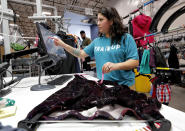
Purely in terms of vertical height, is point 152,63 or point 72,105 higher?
point 152,63

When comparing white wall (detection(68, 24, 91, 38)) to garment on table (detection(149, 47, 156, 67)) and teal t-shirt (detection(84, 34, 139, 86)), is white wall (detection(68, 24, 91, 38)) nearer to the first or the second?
garment on table (detection(149, 47, 156, 67))

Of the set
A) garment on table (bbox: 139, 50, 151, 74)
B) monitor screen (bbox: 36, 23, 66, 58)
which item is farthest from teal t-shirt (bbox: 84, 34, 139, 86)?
garment on table (bbox: 139, 50, 151, 74)

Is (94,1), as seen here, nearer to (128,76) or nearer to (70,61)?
(70,61)

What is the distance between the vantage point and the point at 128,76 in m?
1.08

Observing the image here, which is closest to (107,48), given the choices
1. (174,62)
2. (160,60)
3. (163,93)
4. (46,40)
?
(46,40)

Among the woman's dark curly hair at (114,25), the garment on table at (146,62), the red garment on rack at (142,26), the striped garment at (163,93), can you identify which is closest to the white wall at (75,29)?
the red garment on rack at (142,26)

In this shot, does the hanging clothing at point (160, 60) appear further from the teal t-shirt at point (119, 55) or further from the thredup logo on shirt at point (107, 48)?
the thredup logo on shirt at point (107, 48)

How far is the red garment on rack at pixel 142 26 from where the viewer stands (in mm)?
2158

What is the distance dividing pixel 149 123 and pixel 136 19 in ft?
7.45

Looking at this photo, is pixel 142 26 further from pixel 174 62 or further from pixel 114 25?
pixel 114 25

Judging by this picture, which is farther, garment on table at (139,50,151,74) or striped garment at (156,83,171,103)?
garment on table at (139,50,151,74)

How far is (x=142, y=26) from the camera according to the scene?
220 cm

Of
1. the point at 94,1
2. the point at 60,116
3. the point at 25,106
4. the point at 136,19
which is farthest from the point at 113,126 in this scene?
the point at 94,1

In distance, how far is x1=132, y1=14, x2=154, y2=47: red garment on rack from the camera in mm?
2158
